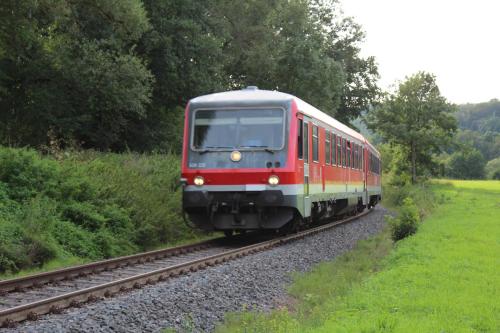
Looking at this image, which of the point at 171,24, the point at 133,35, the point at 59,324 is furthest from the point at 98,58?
the point at 59,324

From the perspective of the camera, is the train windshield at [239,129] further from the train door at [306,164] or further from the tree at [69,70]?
the tree at [69,70]

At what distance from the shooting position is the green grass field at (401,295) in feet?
22.6

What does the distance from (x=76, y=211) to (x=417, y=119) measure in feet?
151

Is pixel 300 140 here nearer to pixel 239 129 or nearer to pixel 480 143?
pixel 239 129

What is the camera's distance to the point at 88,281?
9.55 m

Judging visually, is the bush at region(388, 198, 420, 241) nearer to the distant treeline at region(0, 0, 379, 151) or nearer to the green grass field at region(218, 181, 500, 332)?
the green grass field at region(218, 181, 500, 332)

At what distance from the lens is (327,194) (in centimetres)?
1850

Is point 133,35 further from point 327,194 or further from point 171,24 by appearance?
point 327,194

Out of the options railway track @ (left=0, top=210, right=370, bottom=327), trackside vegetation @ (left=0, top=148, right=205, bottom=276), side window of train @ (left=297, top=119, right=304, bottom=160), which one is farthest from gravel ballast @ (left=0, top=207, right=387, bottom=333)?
trackside vegetation @ (left=0, top=148, right=205, bottom=276)

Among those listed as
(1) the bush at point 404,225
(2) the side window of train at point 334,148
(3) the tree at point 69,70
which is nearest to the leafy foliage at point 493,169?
(3) the tree at point 69,70

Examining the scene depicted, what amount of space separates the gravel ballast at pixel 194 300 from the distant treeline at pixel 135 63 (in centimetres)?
842

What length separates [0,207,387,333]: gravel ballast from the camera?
267 inches

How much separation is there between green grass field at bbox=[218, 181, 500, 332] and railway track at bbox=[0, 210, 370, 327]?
1747mm

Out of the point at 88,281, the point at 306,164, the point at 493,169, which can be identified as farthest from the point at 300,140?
the point at 493,169
